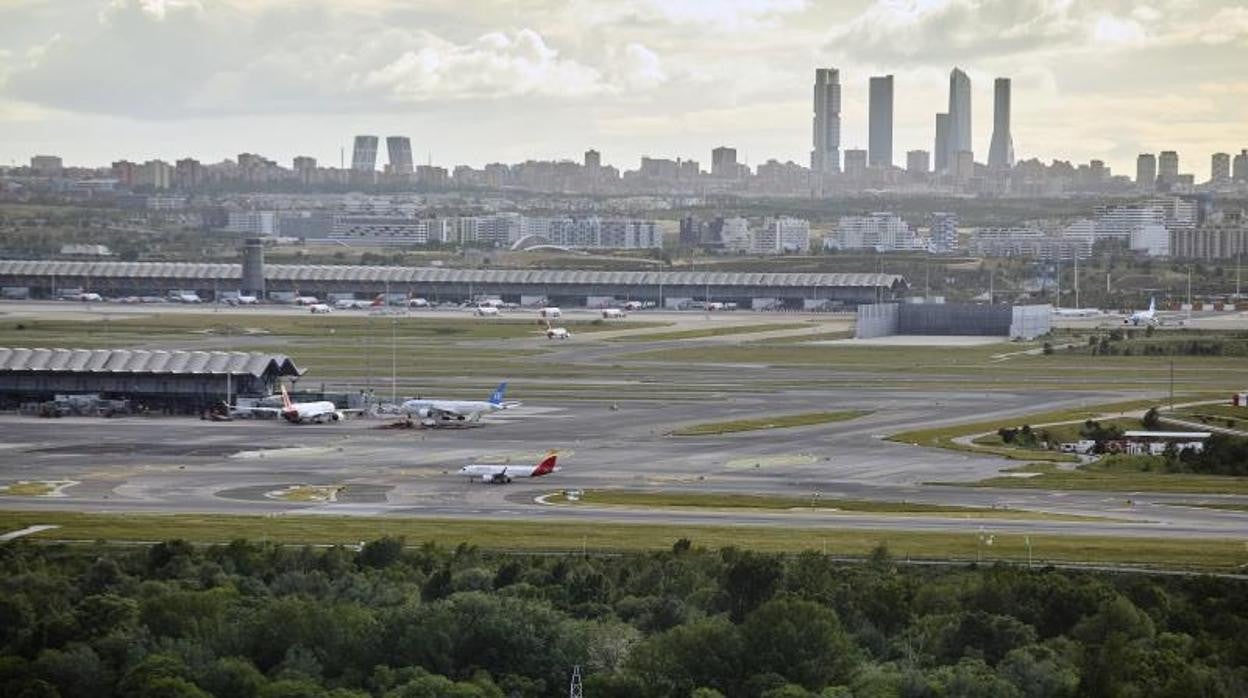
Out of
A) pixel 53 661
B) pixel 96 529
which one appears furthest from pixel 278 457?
pixel 53 661

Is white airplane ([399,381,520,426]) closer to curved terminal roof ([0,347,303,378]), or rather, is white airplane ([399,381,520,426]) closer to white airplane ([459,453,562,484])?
curved terminal roof ([0,347,303,378])

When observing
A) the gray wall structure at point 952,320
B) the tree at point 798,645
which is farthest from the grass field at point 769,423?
the gray wall structure at point 952,320

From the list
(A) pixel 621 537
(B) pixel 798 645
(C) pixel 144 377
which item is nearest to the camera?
(B) pixel 798 645

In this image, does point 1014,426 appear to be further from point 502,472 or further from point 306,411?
point 306,411

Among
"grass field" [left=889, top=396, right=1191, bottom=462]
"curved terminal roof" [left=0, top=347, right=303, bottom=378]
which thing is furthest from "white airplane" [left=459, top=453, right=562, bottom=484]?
"curved terminal roof" [left=0, top=347, right=303, bottom=378]

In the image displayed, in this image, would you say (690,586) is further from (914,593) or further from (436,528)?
(436,528)

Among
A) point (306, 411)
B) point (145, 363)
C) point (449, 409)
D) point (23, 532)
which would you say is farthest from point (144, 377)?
point (23, 532)

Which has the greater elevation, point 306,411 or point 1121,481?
point 306,411
